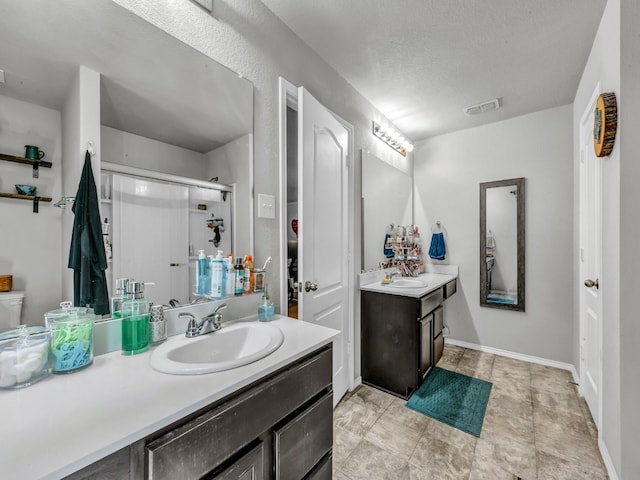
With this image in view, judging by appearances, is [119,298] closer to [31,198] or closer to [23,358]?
[23,358]

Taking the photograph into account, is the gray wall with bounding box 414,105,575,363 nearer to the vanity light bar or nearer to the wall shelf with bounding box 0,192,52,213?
the vanity light bar

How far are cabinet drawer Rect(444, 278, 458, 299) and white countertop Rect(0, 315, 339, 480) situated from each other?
2.30 metres

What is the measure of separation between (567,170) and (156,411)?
347cm

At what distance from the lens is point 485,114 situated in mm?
2787

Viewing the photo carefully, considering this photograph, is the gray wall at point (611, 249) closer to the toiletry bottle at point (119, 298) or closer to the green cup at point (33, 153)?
the toiletry bottle at point (119, 298)

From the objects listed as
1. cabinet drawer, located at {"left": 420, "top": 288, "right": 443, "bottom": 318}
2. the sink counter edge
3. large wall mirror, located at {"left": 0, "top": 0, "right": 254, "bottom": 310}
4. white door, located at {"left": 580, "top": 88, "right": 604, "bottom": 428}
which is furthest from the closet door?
white door, located at {"left": 580, "top": 88, "right": 604, "bottom": 428}

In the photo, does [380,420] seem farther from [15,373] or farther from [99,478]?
[15,373]

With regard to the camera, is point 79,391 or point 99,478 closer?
point 99,478

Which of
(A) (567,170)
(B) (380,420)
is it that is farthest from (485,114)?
(B) (380,420)

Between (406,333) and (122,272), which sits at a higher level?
(122,272)

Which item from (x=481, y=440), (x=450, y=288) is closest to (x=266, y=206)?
(x=481, y=440)

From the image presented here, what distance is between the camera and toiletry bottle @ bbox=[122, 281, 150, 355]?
949 millimetres

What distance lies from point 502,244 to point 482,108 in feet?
4.49

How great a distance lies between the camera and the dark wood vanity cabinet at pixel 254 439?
612 millimetres
